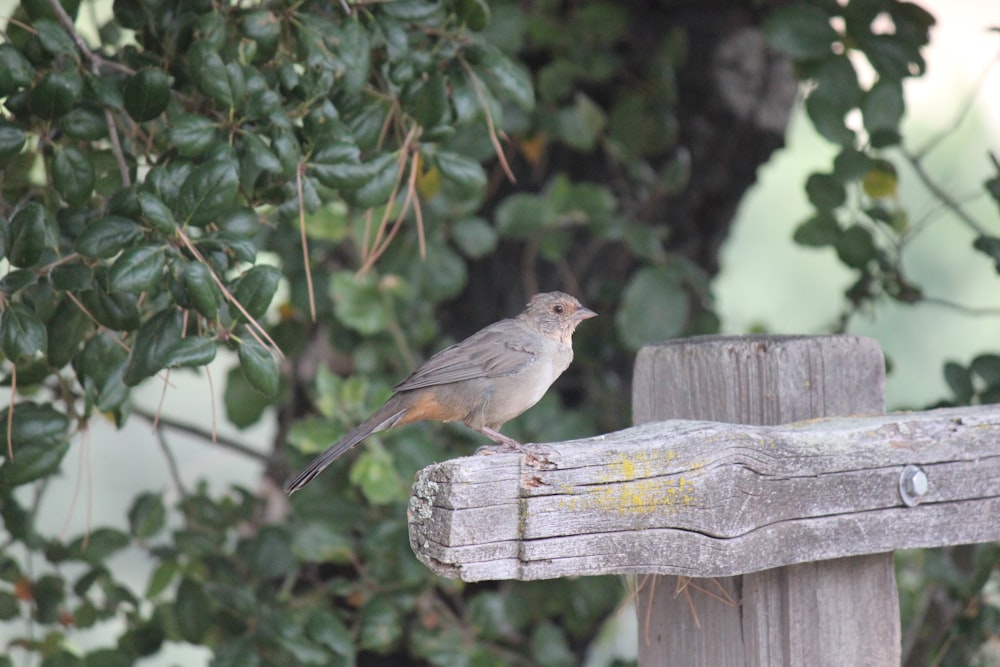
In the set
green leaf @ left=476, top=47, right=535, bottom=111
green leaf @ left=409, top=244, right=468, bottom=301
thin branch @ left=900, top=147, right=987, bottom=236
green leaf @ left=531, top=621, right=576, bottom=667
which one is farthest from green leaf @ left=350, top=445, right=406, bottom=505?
thin branch @ left=900, top=147, right=987, bottom=236

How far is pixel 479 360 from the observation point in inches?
122

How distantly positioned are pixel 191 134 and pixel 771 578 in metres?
1.42

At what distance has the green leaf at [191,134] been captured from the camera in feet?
7.57

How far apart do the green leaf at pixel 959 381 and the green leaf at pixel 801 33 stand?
3.35 ft

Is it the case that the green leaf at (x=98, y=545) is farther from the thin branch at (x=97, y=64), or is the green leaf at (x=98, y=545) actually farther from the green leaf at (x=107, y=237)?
the green leaf at (x=107, y=237)

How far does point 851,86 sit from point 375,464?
6.12 ft

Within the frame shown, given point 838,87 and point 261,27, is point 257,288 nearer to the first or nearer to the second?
point 261,27

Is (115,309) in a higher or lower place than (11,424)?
higher

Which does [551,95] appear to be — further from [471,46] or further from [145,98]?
[145,98]

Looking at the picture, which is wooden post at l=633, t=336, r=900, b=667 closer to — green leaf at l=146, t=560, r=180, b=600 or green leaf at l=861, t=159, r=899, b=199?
green leaf at l=861, t=159, r=899, b=199

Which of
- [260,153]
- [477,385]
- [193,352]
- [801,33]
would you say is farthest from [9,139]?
[801,33]

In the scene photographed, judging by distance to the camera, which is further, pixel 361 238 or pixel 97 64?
pixel 361 238

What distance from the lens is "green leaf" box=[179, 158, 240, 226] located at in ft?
7.27

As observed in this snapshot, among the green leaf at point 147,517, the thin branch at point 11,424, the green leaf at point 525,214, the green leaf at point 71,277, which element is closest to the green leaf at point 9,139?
the green leaf at point 71,277
